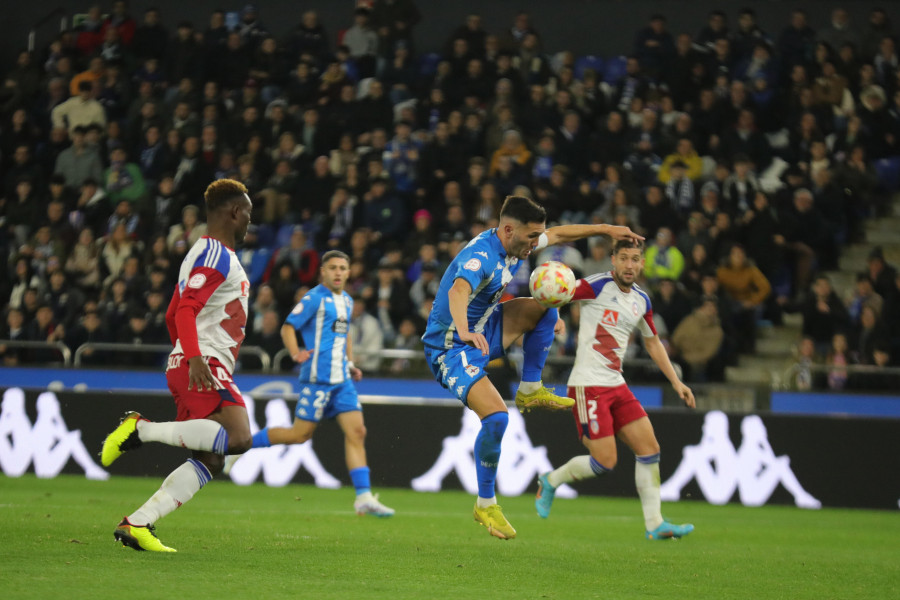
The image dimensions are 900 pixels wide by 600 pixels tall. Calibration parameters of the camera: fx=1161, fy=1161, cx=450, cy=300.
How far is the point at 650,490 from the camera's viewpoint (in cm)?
868

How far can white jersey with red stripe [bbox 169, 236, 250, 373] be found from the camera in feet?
20.8

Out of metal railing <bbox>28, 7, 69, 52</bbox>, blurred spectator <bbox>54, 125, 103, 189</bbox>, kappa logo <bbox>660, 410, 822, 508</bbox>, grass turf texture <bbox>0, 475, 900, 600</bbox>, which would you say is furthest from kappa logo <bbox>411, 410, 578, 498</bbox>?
metal railing <bbox>28, 7, 69, 52</bbox>

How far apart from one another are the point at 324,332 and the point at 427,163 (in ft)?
22.3

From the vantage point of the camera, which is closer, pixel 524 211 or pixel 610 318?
pixel 524 211

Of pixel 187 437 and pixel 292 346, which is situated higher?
pixel 292 346

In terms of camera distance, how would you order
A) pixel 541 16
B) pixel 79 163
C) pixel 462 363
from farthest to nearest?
pixel 541 16
pixel 79 163
pixel 462 363

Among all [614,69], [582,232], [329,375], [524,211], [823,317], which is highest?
[614,69]

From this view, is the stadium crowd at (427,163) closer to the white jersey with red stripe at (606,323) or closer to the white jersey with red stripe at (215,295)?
the white jersey with red stripe at (606,323)

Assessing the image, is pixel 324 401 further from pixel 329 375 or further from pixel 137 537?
pixel 137 537

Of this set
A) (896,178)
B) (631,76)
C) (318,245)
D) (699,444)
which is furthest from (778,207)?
(318,245)

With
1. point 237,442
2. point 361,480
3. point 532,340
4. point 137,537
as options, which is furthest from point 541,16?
point 137,537

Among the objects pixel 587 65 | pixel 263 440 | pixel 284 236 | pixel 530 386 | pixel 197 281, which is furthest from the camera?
pixel 587 65

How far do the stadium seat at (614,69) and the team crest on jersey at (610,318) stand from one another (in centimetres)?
981

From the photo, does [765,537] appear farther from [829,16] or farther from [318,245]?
[829,16]
